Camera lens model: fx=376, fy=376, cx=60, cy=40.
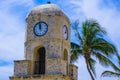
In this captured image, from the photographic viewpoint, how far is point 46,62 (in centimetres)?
2809

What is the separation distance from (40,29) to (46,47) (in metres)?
1.53

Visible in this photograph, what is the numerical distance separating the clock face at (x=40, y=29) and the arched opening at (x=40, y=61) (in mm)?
1406

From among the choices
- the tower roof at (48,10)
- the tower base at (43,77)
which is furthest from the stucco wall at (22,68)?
the tower roof at (48,10)

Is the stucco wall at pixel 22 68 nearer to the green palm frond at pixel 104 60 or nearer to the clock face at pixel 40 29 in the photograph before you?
the clock face at pixel 40 29

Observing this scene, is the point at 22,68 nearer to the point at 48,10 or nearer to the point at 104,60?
the point at 48,10

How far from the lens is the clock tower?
27.9 metres

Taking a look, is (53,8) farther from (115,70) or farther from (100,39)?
(115,70)

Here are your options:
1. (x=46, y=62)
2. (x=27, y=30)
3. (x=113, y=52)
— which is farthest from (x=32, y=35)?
(x=113, y=52)

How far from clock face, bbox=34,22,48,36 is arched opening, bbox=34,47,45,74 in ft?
4.61

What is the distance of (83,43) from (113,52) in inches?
103

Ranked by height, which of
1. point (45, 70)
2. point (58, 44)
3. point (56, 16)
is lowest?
point (45, 70)

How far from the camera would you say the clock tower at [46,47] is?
1097 inches

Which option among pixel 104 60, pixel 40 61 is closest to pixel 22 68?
pixel 40 61

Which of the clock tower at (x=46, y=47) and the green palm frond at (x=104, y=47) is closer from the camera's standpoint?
the clock tower at (x=46, y=47)
